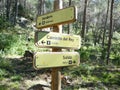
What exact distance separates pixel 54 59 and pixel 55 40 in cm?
33

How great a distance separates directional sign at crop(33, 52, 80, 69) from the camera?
3.81m

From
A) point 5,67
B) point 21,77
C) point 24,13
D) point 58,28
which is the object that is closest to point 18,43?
point 5,67

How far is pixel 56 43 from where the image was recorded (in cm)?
411

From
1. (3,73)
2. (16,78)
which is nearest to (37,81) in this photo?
(16,78)

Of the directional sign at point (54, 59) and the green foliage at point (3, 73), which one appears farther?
the green foliage at point (3, 73)

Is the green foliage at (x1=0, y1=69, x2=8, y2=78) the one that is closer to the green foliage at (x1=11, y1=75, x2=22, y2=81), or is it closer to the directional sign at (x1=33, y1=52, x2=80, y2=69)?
the green foliage at (x1=11, y1=75, x2=22, y2=81)

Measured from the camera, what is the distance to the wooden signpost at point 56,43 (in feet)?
12.8

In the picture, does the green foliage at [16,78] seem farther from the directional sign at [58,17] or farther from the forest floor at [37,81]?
the directional sign at [58,17]

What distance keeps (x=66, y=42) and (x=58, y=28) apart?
1.01ft

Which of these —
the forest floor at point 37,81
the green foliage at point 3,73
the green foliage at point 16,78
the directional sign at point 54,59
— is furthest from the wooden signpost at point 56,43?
the green foliage at point 3,73

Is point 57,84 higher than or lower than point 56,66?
lower

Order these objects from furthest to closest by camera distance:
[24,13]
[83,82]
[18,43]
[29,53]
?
[24,13], [18,43], [29,53], [83,82]

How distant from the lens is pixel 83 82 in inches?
421

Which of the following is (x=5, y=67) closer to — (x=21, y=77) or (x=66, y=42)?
(x=21, y=77)
